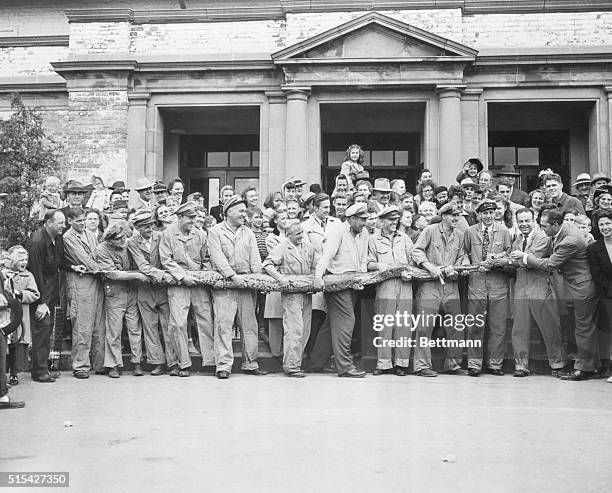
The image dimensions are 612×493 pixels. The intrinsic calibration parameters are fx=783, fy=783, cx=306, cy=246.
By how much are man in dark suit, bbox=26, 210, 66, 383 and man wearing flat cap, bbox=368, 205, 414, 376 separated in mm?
3985

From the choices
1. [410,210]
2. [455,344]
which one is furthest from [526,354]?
[410,210]

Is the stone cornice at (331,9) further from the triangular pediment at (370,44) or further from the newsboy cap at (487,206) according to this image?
the newsboy cap at (487,206)

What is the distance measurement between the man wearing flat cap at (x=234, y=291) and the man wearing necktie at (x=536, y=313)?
3.28m

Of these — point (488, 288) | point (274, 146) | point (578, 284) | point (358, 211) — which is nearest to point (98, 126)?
point (274, 146)

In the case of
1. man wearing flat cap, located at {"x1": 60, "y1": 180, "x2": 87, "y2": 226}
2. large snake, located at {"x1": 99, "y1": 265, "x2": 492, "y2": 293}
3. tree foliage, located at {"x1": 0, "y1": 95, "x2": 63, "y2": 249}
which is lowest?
large snake, located at {"x1": 99, "y1": 265, "x2": 492, "y2": 293}

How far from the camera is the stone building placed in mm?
18078

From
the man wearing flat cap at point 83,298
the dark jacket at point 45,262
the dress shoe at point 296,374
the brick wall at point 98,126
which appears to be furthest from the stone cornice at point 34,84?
the dress shoe at point 296,374

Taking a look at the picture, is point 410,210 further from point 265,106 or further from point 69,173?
point 69,173

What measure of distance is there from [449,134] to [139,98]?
7.47 m

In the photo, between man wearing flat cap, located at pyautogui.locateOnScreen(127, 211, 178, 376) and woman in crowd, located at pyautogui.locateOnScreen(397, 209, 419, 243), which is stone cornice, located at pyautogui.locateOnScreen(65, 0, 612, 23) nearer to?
woman in crowd, located at pyautogui.locateOnScreen(397, 209, 419, 243)

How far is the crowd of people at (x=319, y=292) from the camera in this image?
382 inches

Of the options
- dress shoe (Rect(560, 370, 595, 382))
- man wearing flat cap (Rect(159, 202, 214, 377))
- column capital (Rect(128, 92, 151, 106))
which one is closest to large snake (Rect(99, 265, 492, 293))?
Result: man wearing flat cap (Rect(159, 202, 214, 377))

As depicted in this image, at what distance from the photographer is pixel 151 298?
33.4 feet

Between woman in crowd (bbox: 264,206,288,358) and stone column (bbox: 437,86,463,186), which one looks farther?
stone column (bbox: 437,86,463,186)
